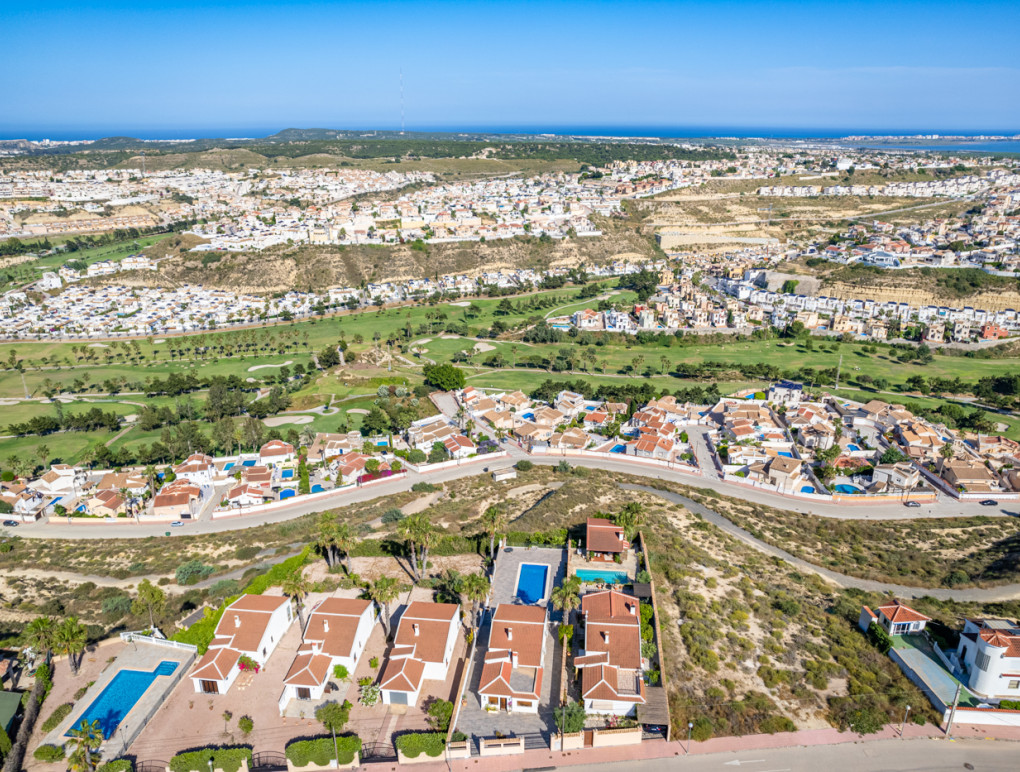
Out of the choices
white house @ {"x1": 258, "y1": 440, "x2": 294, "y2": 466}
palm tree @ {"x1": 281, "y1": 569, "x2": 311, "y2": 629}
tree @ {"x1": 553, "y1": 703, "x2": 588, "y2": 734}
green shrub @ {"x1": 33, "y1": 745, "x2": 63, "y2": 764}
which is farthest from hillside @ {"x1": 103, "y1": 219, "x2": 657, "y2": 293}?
tree @ {"x1": 553, "y1": 703, "x2": 588, "y2": 734}

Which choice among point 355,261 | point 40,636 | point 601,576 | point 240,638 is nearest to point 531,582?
point 601,576

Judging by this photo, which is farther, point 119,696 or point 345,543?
point 345,543

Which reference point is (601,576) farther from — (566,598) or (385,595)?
(385,595)

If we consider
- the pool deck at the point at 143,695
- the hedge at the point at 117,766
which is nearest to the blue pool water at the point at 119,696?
the pool deck at the point at 143,695

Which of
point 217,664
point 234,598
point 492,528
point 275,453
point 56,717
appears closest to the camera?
point 56,717

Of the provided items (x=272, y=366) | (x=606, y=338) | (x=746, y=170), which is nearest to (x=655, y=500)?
(x=606, y=338)

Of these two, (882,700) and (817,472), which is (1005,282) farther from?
(882,700)

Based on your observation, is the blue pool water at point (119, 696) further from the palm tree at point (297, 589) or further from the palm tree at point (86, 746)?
the palm tree at point (297, 589)
